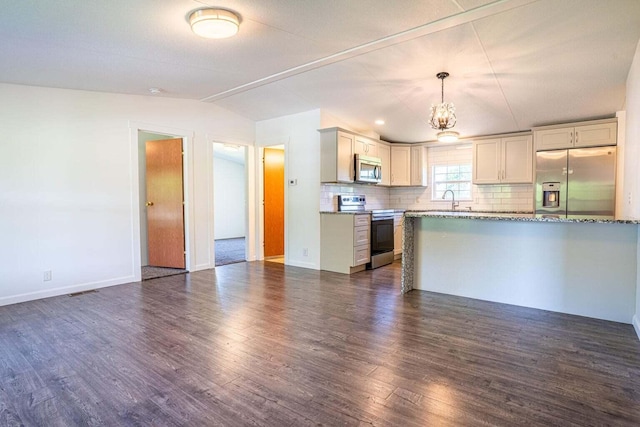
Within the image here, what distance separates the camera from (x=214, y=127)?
559cm

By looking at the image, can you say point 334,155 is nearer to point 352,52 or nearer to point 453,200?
point 352,52

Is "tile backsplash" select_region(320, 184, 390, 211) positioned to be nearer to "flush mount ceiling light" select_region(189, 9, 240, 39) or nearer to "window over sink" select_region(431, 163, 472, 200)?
"window over sink" select_region(431, 163, 472, 200)

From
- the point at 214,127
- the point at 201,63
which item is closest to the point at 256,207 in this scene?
the point at 214,127

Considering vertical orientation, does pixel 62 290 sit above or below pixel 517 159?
below

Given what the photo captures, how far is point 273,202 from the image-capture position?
21.6ft

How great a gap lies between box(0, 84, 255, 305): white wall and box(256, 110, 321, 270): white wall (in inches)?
64.1

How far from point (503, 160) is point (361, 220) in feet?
8.99

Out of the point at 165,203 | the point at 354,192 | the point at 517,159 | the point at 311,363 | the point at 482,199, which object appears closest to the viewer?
the point at 311,363

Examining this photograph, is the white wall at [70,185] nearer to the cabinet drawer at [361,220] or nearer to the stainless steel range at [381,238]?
the cabinet drawer at [361,220]

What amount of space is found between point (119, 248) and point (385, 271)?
148 inches

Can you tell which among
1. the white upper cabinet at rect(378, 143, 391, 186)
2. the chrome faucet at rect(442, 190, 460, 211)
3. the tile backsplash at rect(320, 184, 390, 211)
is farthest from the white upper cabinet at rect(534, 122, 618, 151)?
the tile backsplash at rect(320, 184, 390, 211)

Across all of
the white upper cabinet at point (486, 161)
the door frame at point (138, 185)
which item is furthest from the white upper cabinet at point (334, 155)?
the white upper cabinet at point (486, 161)

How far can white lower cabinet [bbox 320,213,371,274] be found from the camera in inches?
200

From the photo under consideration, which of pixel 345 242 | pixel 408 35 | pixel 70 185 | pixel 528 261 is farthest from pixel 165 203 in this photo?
pixel 528 261
